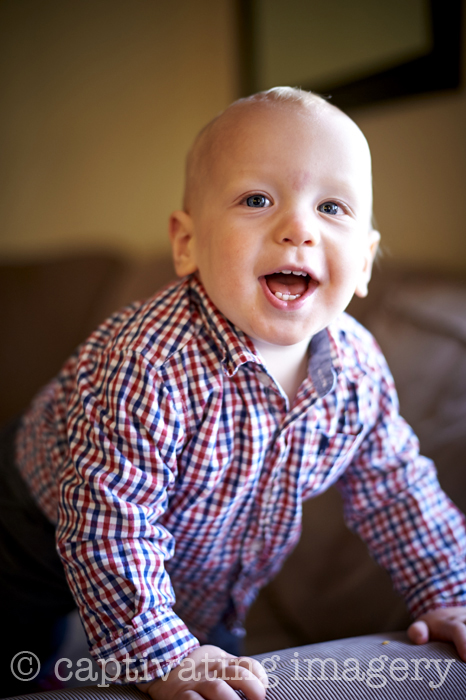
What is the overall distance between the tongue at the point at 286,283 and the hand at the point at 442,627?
0.40 metres

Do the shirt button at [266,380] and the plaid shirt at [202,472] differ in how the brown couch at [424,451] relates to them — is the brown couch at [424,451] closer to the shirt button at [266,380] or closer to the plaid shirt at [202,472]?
the plaid shirt at [202,472]

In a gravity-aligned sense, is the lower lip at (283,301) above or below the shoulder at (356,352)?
above

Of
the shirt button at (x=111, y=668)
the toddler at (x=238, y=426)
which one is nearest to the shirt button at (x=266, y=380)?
the toddler at (x=238, y=426)

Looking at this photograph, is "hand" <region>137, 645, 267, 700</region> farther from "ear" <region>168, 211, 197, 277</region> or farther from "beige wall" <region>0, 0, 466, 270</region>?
"beige wall" <region>0, 0, 466, 270</region>

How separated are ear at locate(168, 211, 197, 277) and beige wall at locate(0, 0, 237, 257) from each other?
1117 mm

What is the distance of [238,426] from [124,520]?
172 millimetres

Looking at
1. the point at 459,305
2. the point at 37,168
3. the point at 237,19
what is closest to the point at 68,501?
the point at 459,305

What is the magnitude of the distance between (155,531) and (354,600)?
468 millimetres

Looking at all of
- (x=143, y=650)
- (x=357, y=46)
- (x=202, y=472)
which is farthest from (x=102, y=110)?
(x=143, y=650)

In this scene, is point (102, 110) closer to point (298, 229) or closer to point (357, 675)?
point (298, 229)

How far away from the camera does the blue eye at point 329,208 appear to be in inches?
23.5

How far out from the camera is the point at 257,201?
59 centimetres

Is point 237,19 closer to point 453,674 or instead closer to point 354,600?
point 354,600

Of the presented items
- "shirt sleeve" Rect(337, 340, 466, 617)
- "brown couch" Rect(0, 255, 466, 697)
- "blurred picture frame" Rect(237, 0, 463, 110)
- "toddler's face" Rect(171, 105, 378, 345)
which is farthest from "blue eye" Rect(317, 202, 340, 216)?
"blurred picture frame" Rect(237, 0, 463, 110)
